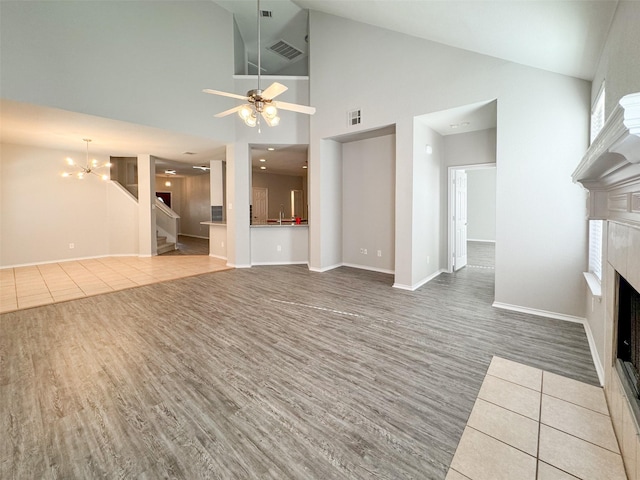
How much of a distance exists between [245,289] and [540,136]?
4.56 m

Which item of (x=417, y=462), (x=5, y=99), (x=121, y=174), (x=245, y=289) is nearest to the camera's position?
(x=417, y=462)

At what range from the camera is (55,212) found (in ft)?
21.7

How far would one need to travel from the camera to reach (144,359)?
2.46 m

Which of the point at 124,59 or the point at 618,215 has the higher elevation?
the point at 124,59

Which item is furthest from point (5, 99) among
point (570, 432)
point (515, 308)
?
point (515, 308)

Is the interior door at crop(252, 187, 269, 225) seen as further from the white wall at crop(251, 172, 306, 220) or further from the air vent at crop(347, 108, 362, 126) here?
the air vent at crop(347, 108, 362, 126)

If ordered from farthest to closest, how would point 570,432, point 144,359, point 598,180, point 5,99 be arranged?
point 5,99 < point 144,359 < point 598,180 < point 570,432

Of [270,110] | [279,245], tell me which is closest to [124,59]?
[270,110]

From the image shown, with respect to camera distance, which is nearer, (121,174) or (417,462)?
(417,462)

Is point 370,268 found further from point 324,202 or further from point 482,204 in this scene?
point 482,204

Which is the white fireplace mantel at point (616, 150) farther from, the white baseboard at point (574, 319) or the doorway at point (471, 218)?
the doorway at point (471, 218)

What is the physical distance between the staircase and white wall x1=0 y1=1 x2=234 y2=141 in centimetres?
438

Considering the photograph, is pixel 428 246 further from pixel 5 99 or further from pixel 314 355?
pixel 5 99

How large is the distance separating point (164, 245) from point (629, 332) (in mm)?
9730
